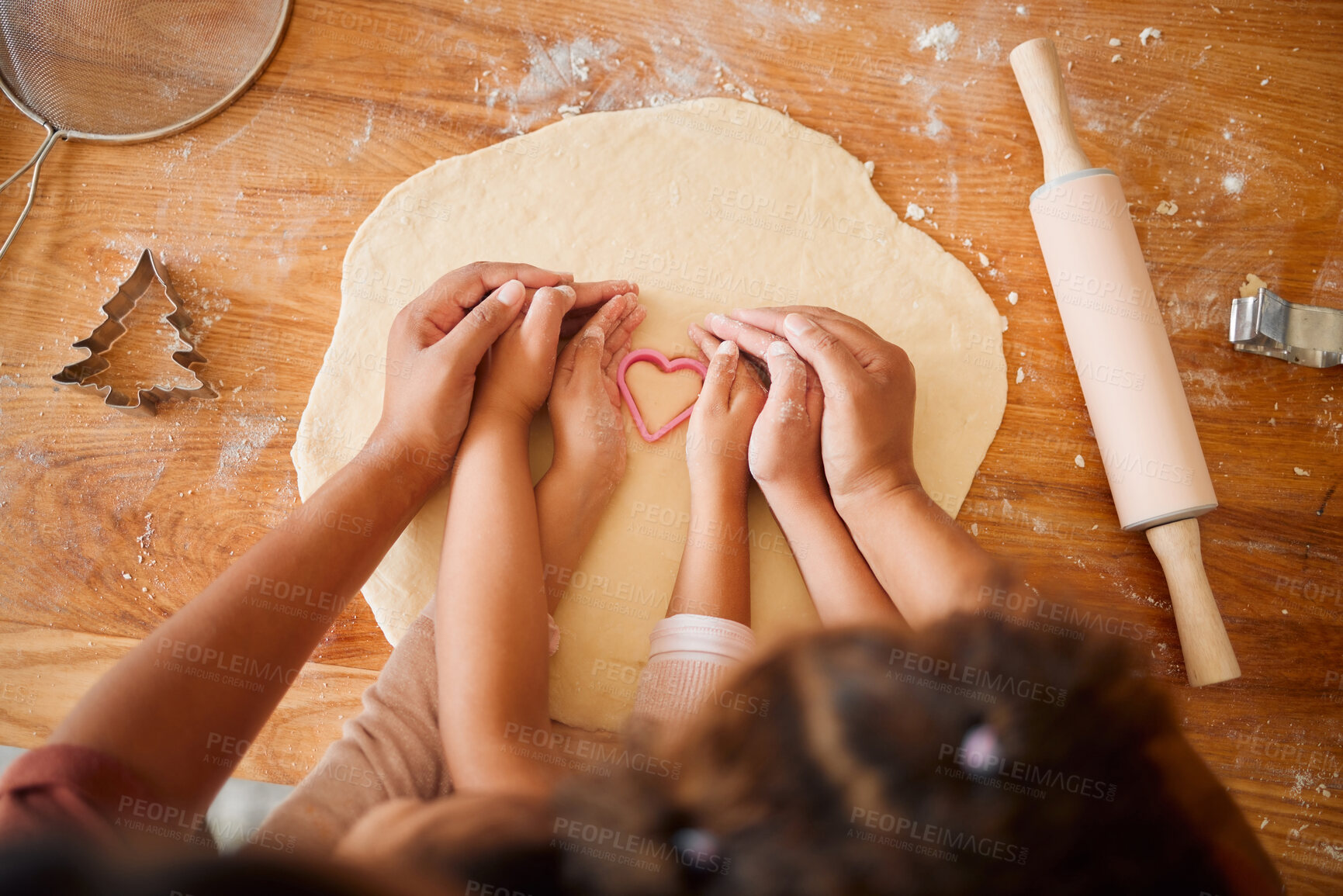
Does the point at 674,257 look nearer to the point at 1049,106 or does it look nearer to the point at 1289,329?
the point at 1049,106

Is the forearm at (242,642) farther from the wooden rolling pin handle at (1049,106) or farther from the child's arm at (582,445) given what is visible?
the wooden rolling pin handle at (1049,106)

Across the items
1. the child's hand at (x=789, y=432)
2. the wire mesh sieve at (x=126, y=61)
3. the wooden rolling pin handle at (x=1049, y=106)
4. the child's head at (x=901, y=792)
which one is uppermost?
the wire mesh sieve at (x=126, y=61)

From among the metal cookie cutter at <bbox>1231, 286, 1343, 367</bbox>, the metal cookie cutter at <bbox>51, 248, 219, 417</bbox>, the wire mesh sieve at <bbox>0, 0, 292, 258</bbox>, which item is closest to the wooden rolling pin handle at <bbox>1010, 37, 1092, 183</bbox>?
the metal cookie cutter at <bbox>1231, 286, 1343, 367</bbox>

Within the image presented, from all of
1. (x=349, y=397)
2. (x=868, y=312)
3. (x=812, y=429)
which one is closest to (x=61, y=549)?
(x=349, y=397)

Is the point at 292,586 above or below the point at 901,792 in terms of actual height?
above

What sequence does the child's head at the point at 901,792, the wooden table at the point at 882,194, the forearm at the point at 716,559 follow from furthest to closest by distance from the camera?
the wooden table at the point at 882,194
the forearm at the point at 716,559
the child's head at the point at 901,792

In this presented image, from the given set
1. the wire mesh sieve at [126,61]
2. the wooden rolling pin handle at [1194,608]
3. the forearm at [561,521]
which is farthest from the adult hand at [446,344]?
the wooden rolling pin handle at [1194,608]

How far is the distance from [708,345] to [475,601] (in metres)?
0.48

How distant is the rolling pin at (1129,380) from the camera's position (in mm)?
970

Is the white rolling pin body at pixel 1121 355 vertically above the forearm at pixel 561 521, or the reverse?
the white rolling pin body at pixel 1121 355

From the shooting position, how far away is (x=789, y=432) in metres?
0.98

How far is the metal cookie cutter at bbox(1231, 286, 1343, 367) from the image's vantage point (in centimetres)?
106

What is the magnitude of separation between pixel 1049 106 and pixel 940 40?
0.75 feet

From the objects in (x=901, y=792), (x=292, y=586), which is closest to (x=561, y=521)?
(x=292, y=586)
